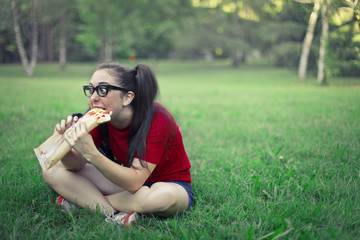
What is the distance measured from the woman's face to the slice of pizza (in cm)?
6

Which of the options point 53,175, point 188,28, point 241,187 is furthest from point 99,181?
point 188,28

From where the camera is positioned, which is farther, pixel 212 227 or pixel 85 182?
pixel 85 182

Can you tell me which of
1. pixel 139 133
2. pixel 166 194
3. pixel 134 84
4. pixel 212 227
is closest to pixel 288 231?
pixel 212 227

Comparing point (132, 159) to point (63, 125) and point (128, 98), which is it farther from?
point (63, 125)

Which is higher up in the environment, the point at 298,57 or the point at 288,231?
the point at 298,57

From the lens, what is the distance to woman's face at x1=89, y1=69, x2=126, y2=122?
217cm

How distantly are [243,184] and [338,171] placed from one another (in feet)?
3.43

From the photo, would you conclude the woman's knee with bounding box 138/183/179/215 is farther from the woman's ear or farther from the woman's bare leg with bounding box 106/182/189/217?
the woman's ear

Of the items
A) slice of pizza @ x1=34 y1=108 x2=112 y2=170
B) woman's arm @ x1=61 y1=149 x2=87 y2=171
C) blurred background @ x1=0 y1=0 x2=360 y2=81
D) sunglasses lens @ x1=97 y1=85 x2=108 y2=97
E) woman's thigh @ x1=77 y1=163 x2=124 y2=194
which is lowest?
woman's thigh @ x1=77 y1=163 x2=124 y2=194

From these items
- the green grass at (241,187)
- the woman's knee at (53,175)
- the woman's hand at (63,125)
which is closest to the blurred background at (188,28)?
the green grass at (241,187)

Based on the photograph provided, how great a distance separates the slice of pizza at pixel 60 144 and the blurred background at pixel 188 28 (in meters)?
3.03

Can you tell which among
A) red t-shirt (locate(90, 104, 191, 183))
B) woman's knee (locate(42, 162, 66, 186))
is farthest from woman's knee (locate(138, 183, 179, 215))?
woman's knee (locate(42, 162, 66, 186))

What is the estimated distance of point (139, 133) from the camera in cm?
214

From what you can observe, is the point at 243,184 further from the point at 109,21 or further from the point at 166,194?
the point at 109,21
